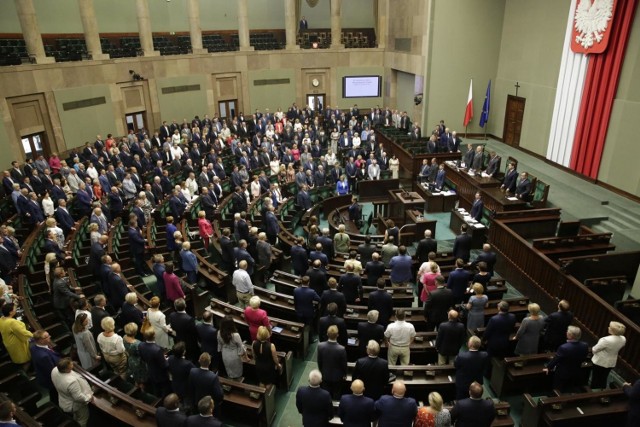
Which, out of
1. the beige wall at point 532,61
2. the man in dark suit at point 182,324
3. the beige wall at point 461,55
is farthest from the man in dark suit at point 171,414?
the beige wall at point 461,55

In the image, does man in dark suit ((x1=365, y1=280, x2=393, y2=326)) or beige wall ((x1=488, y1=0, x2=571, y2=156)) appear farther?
beige wall ((x1=488, y1=0, x2=571, y2=156))

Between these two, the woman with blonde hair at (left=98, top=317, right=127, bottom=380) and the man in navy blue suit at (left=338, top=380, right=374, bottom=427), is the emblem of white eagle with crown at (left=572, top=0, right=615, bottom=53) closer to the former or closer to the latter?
the man in navy blue suit at (left=338, top=380, right=374, bottom=427)

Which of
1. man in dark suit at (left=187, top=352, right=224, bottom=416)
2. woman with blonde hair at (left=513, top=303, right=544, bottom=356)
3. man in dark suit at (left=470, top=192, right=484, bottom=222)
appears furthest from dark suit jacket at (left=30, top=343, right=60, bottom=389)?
man in dark suit at (left=470, top=192, right=484, bottom=222)

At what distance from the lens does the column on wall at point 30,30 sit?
14188mm

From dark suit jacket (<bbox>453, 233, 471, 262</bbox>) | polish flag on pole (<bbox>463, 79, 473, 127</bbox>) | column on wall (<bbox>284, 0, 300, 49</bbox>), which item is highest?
column on wall (<bbox>284, 0, 300, 49</bbox>)

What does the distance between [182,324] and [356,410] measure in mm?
2667

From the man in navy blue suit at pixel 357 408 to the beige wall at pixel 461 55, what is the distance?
53.4 ft

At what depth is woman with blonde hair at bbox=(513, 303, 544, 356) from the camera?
19.1 ft

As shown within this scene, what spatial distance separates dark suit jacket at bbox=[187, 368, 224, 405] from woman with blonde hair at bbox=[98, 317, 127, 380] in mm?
1263

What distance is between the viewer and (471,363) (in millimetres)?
5051

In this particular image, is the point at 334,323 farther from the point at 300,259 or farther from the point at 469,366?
the point at 300,259

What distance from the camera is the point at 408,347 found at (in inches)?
230

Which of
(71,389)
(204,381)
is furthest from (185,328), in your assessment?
(71,389)

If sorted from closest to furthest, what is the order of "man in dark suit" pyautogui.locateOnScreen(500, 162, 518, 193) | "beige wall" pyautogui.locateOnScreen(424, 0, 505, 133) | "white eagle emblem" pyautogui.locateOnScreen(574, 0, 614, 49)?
"man in dark suit" pyautogui.locateOnScreen(500, 162, 518, 193)
"white eagle emblem" pyautogui.locateOnScreen(574, 0, 614, 49)
"beige wall" pyautogui.locateOnScreen(424, 0, 505, 133)
